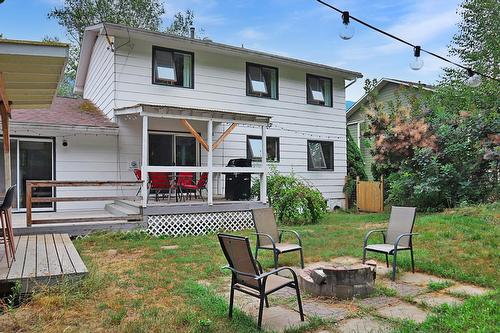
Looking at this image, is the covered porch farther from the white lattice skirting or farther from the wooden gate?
the wooden gate

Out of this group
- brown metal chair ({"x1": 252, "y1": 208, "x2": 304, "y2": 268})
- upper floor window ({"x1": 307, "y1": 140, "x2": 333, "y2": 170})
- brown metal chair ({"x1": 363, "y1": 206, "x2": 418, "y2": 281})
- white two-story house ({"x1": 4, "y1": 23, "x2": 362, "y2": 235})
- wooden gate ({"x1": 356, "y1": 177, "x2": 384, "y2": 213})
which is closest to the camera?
brown metal chair ({"x1": 363, "y1": 206, "x2": 418, "y2": 281})

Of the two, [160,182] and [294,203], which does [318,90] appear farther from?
[160,182]

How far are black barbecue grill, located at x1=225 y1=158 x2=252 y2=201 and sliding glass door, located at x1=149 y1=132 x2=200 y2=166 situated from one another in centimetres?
184

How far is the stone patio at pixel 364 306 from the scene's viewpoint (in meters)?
3.80

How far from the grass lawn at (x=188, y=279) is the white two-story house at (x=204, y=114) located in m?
2.33

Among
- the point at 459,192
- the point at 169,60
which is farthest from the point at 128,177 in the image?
the point at 459,192

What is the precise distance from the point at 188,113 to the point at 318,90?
7.17 metres

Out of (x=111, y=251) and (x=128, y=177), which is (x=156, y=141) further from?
(x=111, y=251)

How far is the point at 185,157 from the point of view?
12445mm

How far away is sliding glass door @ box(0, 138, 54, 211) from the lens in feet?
34.8

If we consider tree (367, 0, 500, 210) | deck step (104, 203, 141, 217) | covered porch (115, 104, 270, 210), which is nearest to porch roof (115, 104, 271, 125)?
covered porch (115, 104, 270, 210)

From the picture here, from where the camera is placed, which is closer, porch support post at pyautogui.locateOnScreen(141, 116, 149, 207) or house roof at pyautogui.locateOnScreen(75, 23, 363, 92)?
porch support post at pyautogui.locateOnScreen(141, 116, 149, 207)

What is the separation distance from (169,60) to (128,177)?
150 inches

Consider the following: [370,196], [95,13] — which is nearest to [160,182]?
[370,196]
